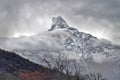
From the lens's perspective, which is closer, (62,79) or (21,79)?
(21,79)

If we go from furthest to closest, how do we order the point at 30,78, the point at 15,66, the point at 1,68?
the point at 15,66, the point at 1,68, the point at 30,78

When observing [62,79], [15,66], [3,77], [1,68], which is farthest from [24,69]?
[3,77]

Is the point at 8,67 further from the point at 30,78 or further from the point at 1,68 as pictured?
the point at 30,78

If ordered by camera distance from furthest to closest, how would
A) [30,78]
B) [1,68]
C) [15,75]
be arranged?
[1,68] → [15,75] → [30,78]

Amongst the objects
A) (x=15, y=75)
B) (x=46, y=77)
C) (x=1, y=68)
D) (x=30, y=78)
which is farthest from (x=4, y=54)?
(x=30, y=78)

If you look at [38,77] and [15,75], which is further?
[15,75]

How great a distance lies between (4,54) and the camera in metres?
200

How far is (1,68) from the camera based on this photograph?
17500 centimetres

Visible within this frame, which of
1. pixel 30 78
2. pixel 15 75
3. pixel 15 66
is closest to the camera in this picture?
pixel 30 78

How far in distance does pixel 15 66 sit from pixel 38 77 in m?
52.2

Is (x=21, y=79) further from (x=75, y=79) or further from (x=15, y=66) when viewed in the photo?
(x=15, y=66)

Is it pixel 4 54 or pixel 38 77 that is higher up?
pixel 4 54

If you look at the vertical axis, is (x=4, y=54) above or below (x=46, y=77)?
above

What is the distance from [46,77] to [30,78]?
56.4 feet
